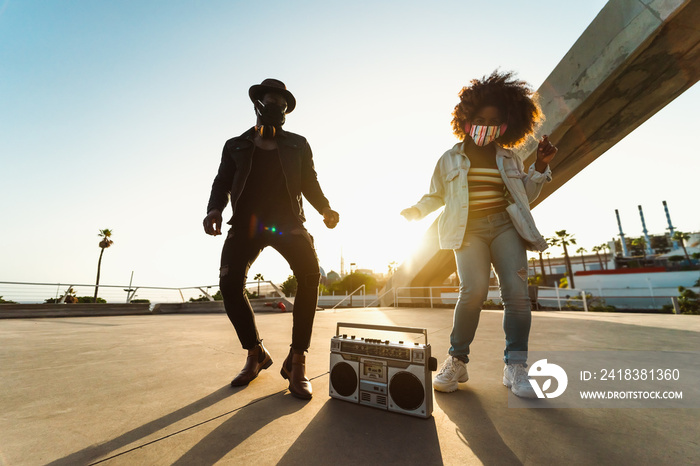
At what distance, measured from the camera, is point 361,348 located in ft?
4.42

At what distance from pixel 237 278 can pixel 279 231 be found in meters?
0.37

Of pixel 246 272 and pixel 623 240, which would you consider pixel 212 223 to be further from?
pixel 623 240

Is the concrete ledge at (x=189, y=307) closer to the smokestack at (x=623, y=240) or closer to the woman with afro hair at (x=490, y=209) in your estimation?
the woman with afro hair at (x=490, y=209)

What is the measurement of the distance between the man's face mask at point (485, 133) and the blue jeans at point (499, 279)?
519 millimetres

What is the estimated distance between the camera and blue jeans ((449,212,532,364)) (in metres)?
1.68

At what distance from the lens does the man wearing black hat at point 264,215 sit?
1.76 m

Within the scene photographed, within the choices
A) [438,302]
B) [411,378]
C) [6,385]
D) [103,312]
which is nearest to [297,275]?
[411,378]

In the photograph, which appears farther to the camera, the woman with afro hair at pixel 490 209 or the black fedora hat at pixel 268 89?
the black fedora hat at pixel 268 89

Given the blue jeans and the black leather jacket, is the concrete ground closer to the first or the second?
the blue jeans

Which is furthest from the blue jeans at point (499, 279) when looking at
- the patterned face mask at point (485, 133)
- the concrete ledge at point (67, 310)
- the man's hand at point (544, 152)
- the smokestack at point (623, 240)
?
the smokestack at point (623, 240)

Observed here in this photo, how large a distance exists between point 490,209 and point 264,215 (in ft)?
4.70

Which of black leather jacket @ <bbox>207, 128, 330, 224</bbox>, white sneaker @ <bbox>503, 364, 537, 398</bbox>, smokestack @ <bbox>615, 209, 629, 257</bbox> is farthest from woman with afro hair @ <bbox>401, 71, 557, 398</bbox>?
smokestack @ <bbox>615, 209, 629, 257</bbox>

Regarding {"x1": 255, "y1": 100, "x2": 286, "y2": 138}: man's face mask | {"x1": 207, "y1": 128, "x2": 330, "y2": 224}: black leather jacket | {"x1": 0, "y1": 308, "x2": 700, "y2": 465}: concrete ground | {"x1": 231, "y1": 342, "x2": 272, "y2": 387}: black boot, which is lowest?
{"x1": 0, "y1": 308, "x2": 700, "y2": 465}: concrete ground

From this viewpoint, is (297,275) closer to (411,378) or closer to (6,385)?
(411,378)
